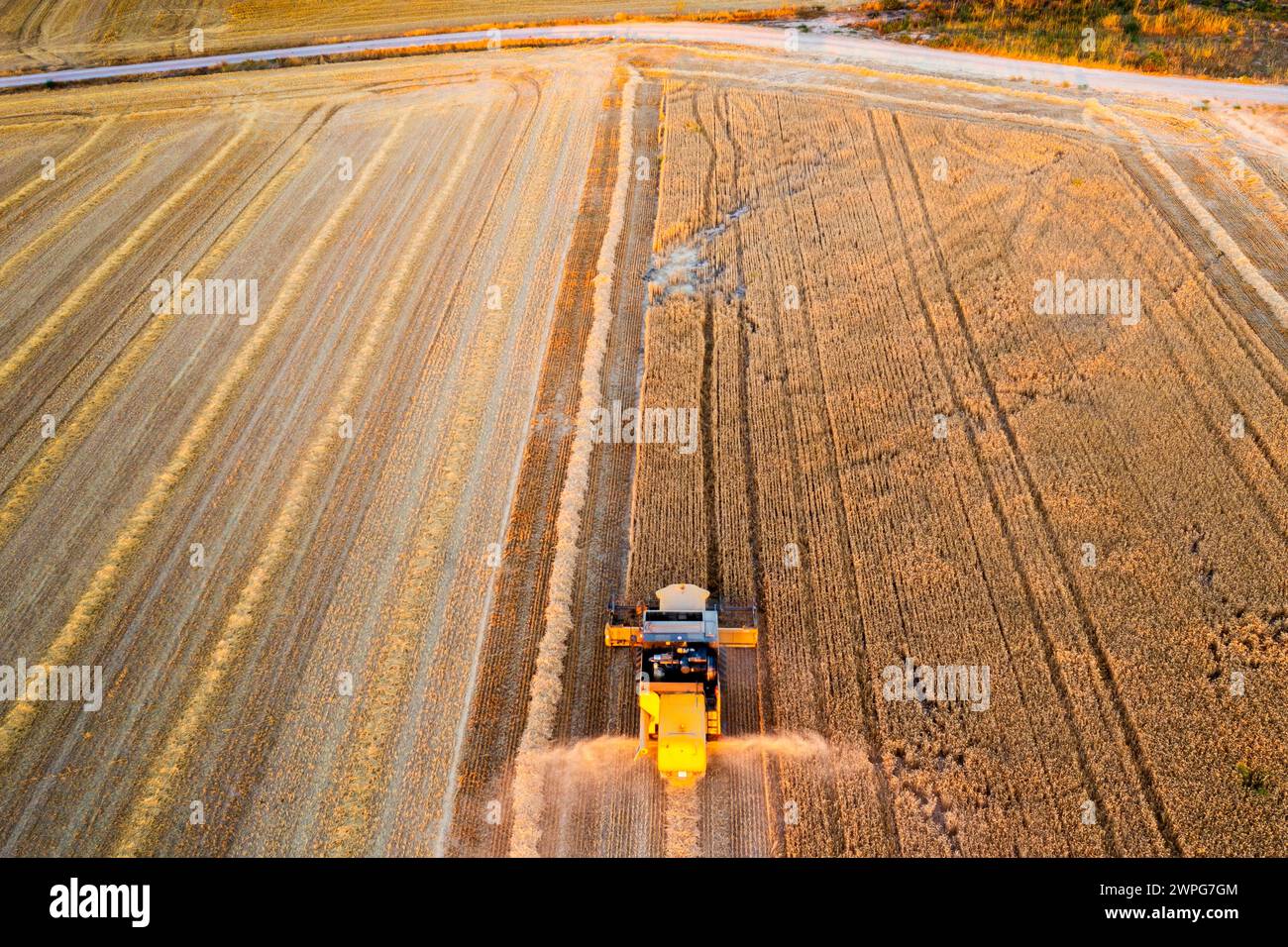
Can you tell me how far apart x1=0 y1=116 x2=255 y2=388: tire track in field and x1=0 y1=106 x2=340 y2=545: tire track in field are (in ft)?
5.47

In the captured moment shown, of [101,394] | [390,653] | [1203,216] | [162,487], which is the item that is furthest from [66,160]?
[1203,216]

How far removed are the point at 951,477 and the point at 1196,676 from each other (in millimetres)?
5778

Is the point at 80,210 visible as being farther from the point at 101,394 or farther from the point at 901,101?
the point at 901,101

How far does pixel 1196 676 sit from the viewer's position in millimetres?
14836

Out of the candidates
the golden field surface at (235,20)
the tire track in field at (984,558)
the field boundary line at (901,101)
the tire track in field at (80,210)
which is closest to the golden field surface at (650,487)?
the tire track in field at (984,558)

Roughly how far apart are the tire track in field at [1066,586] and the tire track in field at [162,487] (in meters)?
17.5

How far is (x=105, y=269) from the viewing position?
26.6 meters

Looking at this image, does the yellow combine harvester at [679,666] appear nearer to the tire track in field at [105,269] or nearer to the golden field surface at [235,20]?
the tire track in field at [105,269]

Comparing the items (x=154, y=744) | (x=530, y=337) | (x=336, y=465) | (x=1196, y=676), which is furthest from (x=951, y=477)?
(x=154, y=744)

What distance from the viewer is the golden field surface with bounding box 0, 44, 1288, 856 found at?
545 inches

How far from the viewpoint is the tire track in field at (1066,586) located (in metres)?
13.3

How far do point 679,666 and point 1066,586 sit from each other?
765 centimetres

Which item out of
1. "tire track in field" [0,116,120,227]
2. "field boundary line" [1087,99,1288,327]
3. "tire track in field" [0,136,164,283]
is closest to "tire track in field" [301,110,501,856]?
"tire track in field" [0,136,164,283]
